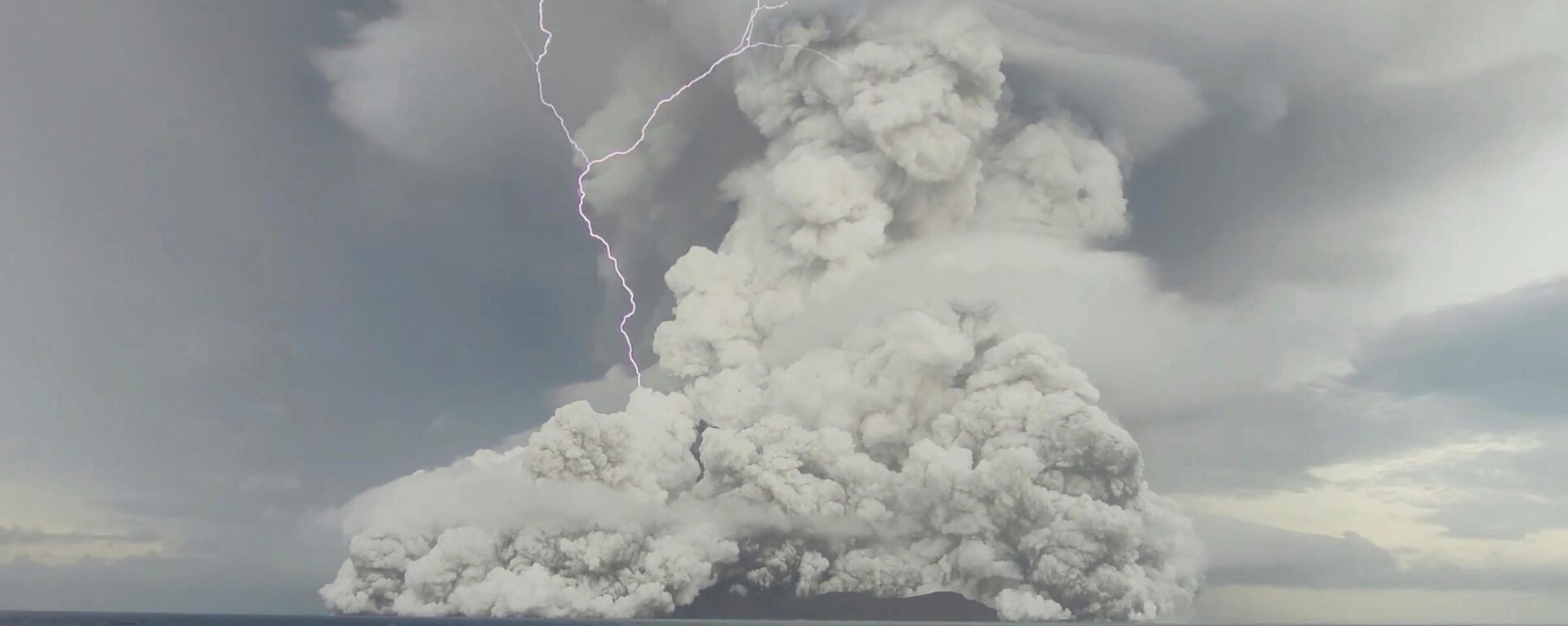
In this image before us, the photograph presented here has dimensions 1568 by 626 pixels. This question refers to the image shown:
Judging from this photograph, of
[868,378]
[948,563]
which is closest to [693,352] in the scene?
[868,378]

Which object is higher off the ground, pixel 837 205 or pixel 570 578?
pixel 837 205

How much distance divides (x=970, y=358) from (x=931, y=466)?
2829 mm

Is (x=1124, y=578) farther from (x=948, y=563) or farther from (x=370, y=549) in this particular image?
(x=370, y=549)

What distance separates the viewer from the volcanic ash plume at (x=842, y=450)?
2486 centimetres

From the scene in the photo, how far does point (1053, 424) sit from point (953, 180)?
635cm

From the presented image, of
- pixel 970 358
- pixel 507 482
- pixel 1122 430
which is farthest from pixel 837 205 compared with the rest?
pixel 507 482

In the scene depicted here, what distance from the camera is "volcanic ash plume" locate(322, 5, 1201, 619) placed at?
24859 millimetres

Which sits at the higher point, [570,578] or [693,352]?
[693,352]

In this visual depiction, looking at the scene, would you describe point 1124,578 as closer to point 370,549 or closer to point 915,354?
point 915,354

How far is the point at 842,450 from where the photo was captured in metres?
25.3

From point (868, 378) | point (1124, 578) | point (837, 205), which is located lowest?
point (1124, 578)

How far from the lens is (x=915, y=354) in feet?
82.4

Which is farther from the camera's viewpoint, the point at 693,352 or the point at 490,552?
the point at 693,352

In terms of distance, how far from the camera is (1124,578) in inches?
969
